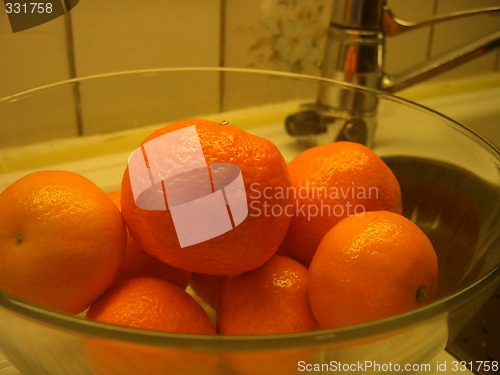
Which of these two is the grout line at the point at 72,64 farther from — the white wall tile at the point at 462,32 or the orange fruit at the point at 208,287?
the white wall tile at the point at 462,32

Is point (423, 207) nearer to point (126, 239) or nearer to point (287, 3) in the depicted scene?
point (126, 239)

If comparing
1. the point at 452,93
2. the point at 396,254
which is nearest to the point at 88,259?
the point at 396,254

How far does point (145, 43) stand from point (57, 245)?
44 cm

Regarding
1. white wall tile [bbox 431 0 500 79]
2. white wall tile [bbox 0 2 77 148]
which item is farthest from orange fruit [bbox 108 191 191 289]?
white wall tile [bbox 431 0 500 79]

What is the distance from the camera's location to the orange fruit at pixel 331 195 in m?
0.43

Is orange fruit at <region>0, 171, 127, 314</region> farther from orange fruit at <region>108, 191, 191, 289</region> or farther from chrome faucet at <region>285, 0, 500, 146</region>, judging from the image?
chrome faucet at <region>285, 0, 500, 146</region>

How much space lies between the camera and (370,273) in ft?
1.16

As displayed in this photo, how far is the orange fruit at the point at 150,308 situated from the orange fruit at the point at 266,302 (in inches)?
0.8

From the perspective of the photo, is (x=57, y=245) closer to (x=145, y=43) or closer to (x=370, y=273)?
(x=370, y=273)

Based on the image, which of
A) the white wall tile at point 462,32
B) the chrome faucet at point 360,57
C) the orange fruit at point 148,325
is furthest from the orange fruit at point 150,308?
the white wall tile at point 462,32

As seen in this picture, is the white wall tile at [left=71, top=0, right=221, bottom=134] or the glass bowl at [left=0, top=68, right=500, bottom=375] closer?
the glass bowl at [left=0, top=68, right=500, bottom=375]

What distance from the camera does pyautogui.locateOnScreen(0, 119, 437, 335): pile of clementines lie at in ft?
1.16

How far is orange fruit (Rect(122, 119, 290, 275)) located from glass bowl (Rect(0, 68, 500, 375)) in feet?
0.31

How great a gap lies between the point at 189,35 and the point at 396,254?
0.51 meters
